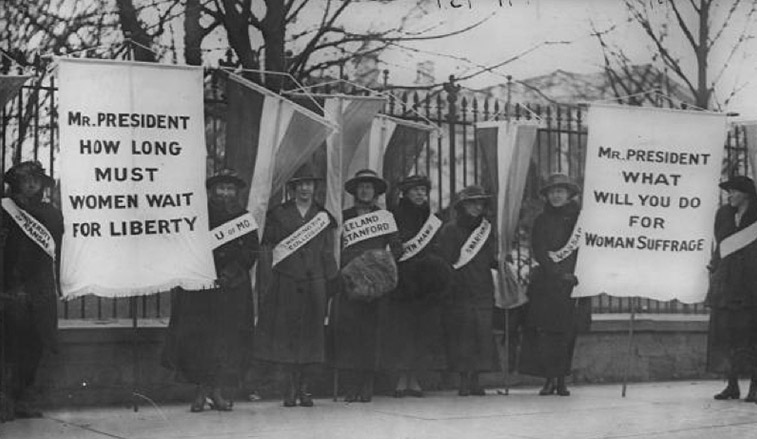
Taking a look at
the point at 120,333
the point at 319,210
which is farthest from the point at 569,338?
the point at 120,333

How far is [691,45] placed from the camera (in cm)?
1349

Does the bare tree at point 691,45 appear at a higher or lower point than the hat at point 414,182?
higher

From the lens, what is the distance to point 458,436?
7.14 m

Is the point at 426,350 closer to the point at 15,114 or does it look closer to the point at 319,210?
the point at 319,210

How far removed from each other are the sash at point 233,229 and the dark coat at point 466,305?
2045 mm

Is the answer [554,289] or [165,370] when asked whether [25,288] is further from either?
[554,289]

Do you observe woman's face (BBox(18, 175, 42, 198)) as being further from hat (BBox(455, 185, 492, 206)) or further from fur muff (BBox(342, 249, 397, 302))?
hat (BBox(455, 185, 492, 206))

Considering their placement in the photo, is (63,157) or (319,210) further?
(319,210)

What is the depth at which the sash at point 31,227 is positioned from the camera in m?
7.72

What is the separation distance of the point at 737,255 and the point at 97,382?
5699 millimetres

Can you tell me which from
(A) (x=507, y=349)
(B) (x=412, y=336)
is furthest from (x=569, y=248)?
(B) (x=412, y=336)

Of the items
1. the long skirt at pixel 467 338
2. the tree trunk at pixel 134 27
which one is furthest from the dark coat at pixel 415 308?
the tree trunk at pixel 134 27

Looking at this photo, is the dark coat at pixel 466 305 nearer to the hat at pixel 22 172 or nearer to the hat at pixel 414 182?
the hat at pixel 414 182

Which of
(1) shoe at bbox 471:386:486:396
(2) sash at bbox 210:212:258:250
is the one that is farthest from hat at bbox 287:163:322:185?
(1) shoe at bbox 471:386:486:396
